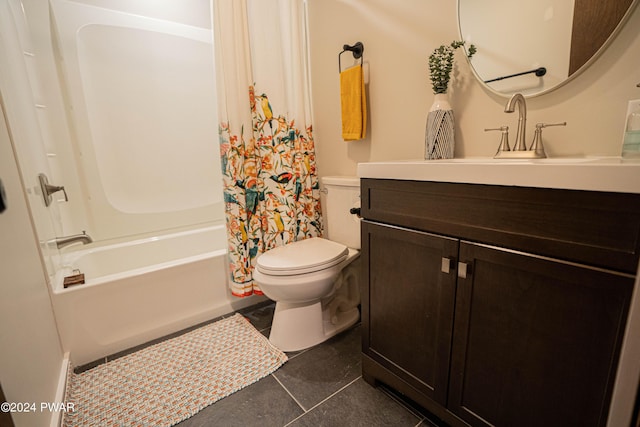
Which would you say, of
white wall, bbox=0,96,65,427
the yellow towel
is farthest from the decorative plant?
white wall, bbox=0,96,65,427

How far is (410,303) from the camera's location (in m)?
0.95

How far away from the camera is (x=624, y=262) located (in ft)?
1.84

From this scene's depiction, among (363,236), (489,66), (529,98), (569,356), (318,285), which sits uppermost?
(489,66)

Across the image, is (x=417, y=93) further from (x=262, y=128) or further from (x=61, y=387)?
(x=61, y=387)

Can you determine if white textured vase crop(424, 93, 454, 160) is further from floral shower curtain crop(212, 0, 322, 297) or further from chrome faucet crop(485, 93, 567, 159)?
floral shower curtain crop(212, 0, 322, 297)

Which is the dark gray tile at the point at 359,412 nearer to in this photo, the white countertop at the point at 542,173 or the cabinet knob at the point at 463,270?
the cabinet knob at the point at 463,270

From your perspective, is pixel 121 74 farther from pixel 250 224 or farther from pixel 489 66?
pixel 489 66

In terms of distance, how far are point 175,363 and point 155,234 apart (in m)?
1.15

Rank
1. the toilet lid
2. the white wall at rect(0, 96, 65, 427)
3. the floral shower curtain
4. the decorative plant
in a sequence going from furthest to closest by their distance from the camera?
1. the floral shower curtain
2. the toilet lid
3. the decorative plant
4. the white wall at rect(0, 96, 65, 427)

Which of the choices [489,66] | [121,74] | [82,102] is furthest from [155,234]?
[489,66]

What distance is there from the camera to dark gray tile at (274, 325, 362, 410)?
118 cm

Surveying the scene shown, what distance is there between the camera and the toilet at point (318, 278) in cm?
131

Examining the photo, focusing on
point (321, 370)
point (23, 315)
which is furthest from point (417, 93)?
point (23, 315)

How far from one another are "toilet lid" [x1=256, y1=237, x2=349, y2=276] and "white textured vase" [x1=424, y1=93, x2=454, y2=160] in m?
0.64
